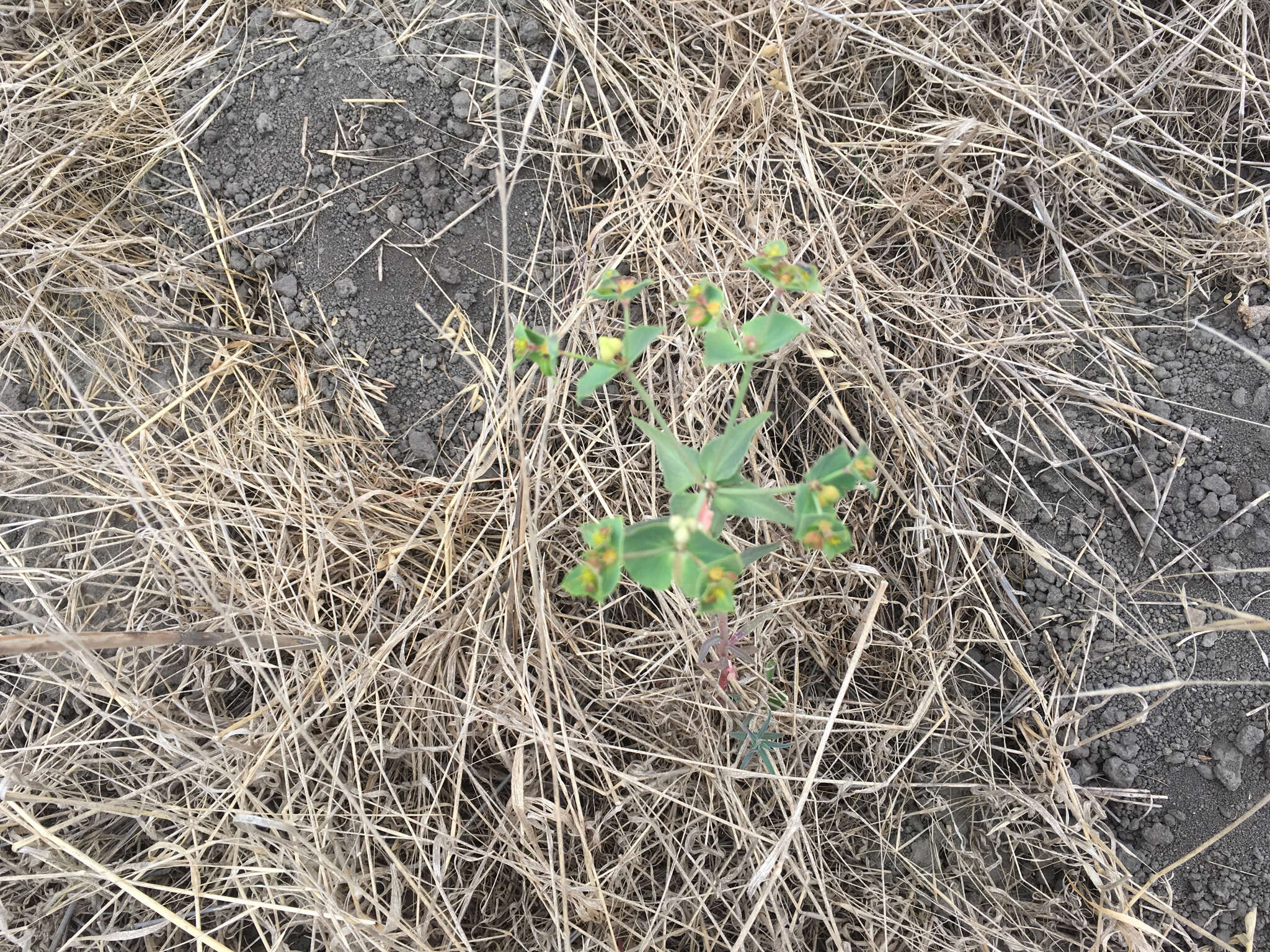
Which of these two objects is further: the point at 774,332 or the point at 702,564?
the point at 774,332

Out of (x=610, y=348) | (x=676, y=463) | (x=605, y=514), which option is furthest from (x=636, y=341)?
(x=605, y=514)

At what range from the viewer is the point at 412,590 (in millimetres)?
1857

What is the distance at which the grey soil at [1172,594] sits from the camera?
5.77 feet

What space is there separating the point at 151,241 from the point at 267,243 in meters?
0.30

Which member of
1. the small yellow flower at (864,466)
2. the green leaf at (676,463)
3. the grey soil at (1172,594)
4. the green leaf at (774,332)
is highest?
the green leaf at (774,332)

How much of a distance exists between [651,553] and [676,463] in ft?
0.55

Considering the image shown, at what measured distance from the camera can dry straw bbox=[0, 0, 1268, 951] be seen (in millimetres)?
1696

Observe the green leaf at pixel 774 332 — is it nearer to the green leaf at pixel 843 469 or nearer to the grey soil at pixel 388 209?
the green leaf at pixel 843 469

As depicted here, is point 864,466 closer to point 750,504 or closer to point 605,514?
point 750,504

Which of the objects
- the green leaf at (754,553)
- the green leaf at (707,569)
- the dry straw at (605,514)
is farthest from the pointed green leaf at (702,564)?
the dry straw at (605,514)

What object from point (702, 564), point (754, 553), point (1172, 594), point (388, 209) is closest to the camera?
point (702, 564)

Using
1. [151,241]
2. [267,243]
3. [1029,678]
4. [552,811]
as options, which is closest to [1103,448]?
[1029,678]

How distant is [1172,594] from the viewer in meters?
1.84

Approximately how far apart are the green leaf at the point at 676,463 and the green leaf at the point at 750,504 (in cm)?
6
